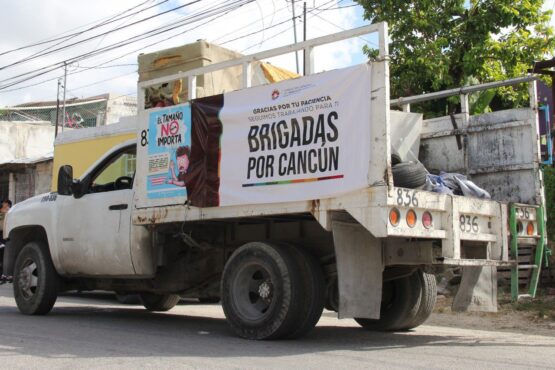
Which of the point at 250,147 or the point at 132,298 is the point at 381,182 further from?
the point at 132,298

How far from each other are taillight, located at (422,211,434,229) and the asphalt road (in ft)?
3.68

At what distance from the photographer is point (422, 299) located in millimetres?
7484

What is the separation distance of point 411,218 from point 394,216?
218 mm

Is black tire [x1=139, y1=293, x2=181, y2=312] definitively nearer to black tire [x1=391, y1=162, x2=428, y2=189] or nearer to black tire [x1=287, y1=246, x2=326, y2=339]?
black tire [x1=287, y1=246, x2=326, y2=339]

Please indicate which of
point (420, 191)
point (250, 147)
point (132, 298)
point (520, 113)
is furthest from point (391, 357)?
point (132, 298)

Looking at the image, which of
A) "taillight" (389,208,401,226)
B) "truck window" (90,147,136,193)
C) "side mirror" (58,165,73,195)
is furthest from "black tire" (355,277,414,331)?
"side mirror" (58,165,73,195)

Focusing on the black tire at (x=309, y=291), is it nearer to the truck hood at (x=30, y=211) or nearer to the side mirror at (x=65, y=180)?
the side mirror at (x=65, y=180)

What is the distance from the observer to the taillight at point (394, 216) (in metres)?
5.56

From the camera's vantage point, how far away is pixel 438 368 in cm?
515

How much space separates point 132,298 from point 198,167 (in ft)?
18.4

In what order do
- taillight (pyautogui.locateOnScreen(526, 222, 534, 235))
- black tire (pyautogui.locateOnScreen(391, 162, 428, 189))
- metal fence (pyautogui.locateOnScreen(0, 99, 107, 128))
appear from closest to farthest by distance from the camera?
1. black tire (pyautogui.locateOnScreen(391, 162, 428, 189))
2. taillight (pyautogui.locateOnScreen(526, 222, 534, 235))
3. metal fence (pyautogui.locateOnScreen(0, 99, 107, 128))

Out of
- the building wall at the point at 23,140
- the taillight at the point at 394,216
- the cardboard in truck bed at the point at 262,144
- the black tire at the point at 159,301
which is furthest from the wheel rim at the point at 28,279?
the building wall at the point at 23,140

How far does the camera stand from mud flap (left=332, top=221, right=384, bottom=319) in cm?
592

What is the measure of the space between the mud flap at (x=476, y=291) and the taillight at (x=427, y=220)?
823 millimetres
